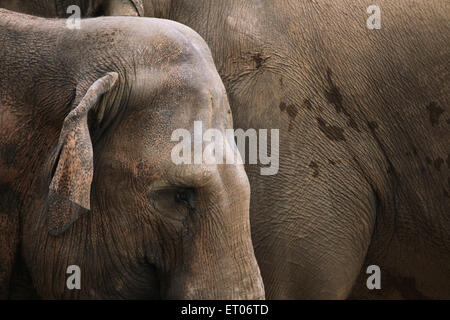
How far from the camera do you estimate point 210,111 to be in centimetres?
226

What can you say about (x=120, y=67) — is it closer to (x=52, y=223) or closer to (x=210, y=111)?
(x=210, y=111)

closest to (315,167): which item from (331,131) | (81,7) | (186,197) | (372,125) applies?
(331,131)

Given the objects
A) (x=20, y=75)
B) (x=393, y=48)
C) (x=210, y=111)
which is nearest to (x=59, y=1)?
(x=20, y=75)

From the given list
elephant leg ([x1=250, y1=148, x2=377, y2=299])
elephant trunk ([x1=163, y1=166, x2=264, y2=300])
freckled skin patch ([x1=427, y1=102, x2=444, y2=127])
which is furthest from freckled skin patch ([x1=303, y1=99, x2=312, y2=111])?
elephant trunk ([x1=163, y1=166, x2=264, y2=300])

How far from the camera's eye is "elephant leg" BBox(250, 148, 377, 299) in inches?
115

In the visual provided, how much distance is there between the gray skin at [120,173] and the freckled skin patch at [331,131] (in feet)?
2.27

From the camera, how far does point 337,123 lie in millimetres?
2982

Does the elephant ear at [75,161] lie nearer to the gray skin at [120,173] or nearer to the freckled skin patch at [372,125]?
the gray skin at [120,173]

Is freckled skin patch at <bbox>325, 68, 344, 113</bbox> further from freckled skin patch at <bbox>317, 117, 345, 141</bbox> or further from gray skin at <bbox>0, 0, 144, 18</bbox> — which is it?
gray skin at <bbox>0, 0, 144, 18</bbox>

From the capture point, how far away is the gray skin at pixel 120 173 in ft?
7.33

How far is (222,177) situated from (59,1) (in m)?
0.85

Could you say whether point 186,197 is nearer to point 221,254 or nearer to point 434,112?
point 221,254

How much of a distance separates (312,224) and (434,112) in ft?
1.78

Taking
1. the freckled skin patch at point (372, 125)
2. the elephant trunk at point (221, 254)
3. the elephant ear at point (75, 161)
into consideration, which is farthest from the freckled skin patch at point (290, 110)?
the elephant ear at point (75, 161)
